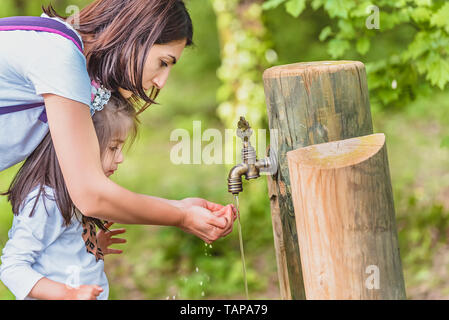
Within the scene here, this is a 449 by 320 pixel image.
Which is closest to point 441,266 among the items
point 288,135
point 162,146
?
point 288,135

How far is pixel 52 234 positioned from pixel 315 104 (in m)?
1.05

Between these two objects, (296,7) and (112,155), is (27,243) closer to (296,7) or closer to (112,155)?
(112,155)

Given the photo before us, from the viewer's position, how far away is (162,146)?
9086 mm

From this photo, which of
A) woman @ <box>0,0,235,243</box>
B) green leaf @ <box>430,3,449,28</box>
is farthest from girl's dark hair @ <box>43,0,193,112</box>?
green leaf @ <box>430,3,449,28</box>

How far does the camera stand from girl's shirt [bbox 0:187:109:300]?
202 centimetres

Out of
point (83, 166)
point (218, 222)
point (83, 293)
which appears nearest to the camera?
point (83, 166)

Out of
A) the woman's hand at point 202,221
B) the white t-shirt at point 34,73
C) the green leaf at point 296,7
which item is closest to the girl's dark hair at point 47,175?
the white t-shirt at point 34,73

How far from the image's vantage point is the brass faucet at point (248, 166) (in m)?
2.32

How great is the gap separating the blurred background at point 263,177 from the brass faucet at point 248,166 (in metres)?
0.73

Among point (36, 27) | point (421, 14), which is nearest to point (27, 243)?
point (36, 27)

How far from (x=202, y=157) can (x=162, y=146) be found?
1651 millimetres

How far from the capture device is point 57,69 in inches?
72.5

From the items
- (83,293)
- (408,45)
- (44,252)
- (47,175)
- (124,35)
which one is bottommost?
(83,293)
